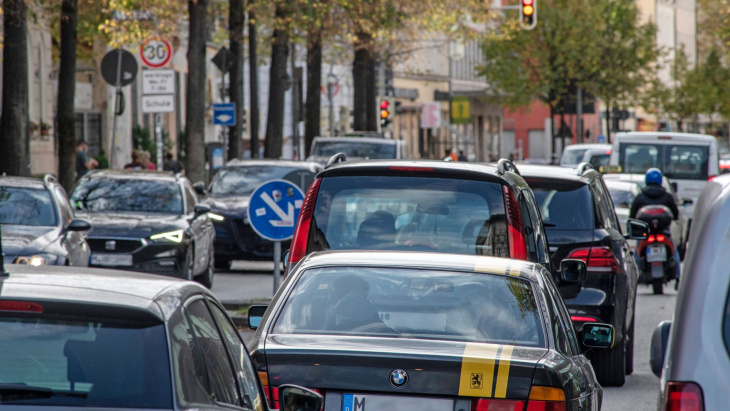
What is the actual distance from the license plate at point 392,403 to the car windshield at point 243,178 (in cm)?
1659

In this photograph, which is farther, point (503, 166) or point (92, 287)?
point (503, 166)

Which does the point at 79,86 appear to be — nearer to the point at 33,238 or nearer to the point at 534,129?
the point at 33,238

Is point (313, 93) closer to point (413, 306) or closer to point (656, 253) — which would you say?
Result: point (656, 253)

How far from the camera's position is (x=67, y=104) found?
2384 cm

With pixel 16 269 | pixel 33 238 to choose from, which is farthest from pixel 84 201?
pixel 16 269

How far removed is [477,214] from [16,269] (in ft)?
13.8

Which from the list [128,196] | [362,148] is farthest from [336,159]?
[362,148]

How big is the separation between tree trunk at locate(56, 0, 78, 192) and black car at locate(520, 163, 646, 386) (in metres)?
13.8

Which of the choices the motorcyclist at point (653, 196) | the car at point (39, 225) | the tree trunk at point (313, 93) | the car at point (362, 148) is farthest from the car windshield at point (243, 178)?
the tree trunk at point (313, 93)

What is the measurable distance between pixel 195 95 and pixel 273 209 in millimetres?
14514

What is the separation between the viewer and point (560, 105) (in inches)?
2689

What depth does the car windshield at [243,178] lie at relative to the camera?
22.4 metres

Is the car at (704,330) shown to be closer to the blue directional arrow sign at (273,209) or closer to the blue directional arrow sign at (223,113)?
the blue directional arrow sign at (273,209)


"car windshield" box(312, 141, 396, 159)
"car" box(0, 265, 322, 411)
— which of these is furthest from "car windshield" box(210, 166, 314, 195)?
"car" box(0, 265, 322, 411)
